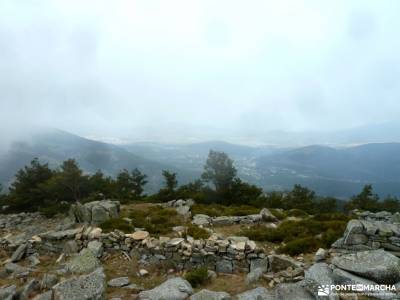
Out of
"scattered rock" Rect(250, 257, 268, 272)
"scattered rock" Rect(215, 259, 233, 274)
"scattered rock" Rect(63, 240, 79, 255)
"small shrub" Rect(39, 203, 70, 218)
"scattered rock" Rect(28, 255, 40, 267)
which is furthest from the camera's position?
"small shrub" Rect(39, 203, 70, 218)

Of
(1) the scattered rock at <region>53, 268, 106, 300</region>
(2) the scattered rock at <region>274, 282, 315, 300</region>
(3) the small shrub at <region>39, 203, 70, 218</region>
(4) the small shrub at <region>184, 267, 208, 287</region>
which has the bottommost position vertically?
(3) the small shrub at <region>39, 203, 70, 218</region>

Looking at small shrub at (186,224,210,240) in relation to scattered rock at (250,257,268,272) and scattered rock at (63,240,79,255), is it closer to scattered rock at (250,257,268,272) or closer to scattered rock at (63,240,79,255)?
scattered rock at (250,257,268,272)

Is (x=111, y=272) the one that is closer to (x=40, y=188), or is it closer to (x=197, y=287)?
(x=197, y=287)

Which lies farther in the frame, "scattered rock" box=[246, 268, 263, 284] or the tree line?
the tree line

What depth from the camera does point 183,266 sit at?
1259 cm

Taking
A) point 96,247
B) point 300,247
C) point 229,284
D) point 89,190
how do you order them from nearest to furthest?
1. point 229,284
2. point 300,247
3. point 96,247
4. point 89,190

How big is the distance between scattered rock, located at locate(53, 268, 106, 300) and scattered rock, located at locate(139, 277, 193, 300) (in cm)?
132

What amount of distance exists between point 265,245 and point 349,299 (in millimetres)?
7927

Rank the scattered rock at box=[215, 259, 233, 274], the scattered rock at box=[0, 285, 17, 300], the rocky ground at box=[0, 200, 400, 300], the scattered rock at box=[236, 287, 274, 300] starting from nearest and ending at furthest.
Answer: the scattered rock at box=[236, 287, 274, 300] → the rocky ground at box=[0, 200, 400, 300] → the scattered rock at box=[0, 285, 17, 300] → the scattered rock at box=[215, 259, 233, 274]

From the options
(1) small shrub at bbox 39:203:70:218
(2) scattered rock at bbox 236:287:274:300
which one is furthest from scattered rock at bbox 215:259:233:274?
(1) small shrub at bbox 39:203:70:218

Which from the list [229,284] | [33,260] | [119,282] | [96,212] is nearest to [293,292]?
[229,284]

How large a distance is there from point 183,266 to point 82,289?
15.3ft

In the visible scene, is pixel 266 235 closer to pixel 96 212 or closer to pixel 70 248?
pixel 70 248

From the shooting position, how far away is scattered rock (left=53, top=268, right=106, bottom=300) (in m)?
8.61
